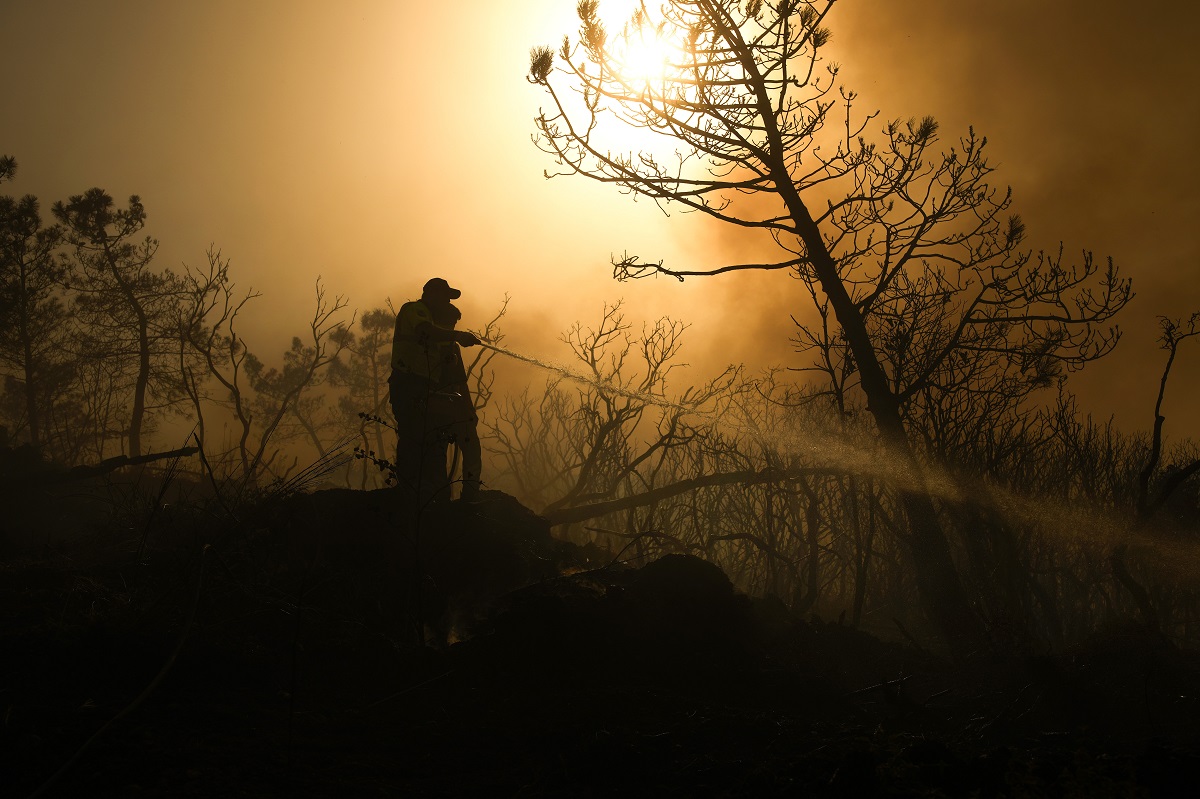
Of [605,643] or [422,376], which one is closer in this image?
[605,643]

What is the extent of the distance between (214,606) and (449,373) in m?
4.16

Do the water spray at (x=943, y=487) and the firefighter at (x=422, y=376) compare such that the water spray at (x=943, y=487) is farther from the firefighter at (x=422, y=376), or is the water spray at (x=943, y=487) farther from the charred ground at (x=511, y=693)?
the charred ground at (x=511, y=693)

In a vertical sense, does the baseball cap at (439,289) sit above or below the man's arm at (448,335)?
above

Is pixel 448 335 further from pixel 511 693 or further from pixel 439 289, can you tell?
pixel 511 693

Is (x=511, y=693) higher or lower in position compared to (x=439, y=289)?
lower

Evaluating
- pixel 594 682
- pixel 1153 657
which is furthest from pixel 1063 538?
pixel 594 682

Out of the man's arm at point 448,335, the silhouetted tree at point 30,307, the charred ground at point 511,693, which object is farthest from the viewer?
the silhouetted tree at point 30,307

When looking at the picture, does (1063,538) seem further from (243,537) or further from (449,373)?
(243,537)

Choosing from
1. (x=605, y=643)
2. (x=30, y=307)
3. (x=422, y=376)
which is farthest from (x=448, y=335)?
(x=30, y=307)

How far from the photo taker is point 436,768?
3.38 m

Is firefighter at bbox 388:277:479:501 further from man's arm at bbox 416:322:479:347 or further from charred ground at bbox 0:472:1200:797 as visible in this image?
charred ground at bbox 0:472:1200:797

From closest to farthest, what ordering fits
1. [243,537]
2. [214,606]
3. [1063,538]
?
[214,606]
[243,537]
[1063,538]

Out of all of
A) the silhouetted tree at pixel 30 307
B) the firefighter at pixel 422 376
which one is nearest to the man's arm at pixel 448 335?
the firefighter at pixel 422 376

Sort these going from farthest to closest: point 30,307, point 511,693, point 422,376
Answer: point 30,307, point 422,376, point 511,693
